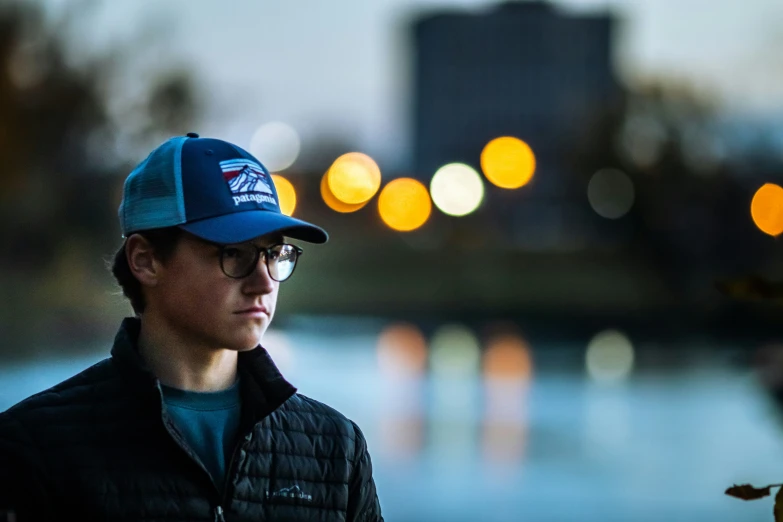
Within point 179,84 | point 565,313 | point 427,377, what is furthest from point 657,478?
point 565,313

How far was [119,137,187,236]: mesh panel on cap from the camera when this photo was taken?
7.82 feet

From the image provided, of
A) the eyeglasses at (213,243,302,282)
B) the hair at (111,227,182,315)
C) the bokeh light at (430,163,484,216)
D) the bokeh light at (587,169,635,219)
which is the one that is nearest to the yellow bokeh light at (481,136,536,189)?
the bokeh light at (430,163,484,216)

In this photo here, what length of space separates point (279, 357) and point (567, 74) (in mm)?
120560

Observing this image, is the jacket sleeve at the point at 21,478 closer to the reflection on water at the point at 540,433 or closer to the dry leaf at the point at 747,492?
the dry leaf at the point at 747,492

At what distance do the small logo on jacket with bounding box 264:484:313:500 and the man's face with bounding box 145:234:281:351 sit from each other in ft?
0.86

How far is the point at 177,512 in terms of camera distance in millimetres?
2193

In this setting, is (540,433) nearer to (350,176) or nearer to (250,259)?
(250,259)

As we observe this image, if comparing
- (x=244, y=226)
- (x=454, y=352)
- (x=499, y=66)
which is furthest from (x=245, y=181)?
(x=499, y=66)

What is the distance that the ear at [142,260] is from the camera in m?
2.44

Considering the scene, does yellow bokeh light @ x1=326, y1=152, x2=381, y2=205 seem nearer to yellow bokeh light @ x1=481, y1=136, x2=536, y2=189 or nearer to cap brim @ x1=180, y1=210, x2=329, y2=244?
yellow bokeh light @ x1=481, y1=136, x2=536, y2=189

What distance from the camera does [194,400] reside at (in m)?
2.37

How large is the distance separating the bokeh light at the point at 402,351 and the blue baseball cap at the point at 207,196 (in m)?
16.6

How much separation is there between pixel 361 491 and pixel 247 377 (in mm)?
302

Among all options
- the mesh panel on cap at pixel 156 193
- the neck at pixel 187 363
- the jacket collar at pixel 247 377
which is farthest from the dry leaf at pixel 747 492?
the mesh panel on cap at pixel 156 193
